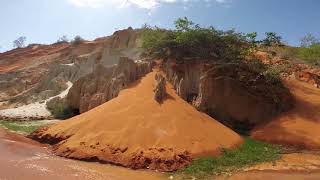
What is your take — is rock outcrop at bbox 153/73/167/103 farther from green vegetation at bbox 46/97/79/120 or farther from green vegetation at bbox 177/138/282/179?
green vegetation at bbox 46/97/79/120

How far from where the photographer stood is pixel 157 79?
701 inches

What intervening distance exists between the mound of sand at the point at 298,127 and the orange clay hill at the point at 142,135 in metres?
2.47

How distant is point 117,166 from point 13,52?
159 ft

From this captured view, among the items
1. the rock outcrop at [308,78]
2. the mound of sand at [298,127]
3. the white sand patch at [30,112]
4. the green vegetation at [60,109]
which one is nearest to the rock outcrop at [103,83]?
the green vegetation at [60,109]

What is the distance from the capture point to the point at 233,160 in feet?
Result: 44.2

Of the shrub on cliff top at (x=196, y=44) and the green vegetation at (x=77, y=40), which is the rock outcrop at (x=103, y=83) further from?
the green vegetation at (x=77, y=40)

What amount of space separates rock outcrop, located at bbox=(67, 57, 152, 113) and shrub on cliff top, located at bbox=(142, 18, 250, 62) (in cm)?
116

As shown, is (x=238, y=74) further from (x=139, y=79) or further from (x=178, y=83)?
(x=139, y=79)

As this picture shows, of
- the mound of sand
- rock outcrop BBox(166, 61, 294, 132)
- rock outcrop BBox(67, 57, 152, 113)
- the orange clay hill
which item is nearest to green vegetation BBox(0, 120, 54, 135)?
the orange clay hill

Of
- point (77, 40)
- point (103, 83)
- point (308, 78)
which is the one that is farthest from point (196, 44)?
point (77, 40)

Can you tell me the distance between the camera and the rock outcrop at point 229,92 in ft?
61.3

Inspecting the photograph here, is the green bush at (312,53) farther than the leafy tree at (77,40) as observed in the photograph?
No

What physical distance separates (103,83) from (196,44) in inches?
193

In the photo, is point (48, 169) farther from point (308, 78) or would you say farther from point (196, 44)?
point (308, 78)
